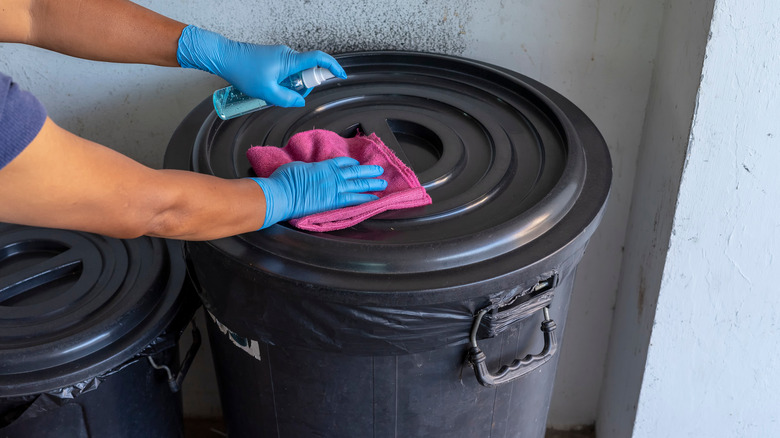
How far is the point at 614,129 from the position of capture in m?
1.76

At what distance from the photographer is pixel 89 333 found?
1345 mm

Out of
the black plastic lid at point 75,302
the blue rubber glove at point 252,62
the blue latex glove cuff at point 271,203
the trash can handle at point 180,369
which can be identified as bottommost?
the trash can handle at point 180,369

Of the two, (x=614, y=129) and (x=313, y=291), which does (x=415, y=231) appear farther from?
(x=614, y=129)

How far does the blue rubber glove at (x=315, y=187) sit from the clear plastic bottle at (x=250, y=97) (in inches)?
8.4

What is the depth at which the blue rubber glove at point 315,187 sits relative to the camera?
1.17 metres

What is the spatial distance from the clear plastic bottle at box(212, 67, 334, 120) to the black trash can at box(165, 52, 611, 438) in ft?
0.10

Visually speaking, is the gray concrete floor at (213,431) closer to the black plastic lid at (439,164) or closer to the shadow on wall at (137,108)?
the shadow on wall at (137,108)

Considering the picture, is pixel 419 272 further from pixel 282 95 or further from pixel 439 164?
pixel 282 95

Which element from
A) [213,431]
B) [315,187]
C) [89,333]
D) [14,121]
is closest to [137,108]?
[89,333]

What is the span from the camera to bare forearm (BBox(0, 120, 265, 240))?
923mm

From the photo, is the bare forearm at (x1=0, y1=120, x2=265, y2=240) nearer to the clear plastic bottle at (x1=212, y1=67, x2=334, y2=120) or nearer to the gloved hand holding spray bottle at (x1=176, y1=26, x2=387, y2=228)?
the gloved hand holding spray bottle at (x1=176, y1=26, x2=387, y2=228)

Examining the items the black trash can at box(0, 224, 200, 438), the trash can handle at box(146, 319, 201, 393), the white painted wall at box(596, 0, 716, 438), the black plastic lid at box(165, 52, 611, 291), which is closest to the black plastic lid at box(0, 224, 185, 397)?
the black trash can at box(0, 224, 200, 438)

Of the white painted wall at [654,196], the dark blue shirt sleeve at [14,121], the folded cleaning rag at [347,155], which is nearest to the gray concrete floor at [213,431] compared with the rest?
the white painted wall at [654,196]

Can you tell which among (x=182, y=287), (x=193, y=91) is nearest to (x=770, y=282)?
(x=182, y=287)
